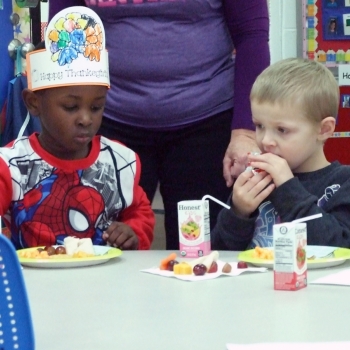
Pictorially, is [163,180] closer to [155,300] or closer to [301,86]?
Answer: [301,86]

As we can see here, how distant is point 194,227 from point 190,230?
0.5 inches

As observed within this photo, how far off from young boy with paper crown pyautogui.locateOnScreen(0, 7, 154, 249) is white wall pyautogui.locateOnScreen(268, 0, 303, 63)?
2771 mm

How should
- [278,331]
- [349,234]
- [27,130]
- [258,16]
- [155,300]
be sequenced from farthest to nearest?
[27,130] < [258,16] < [349,234] < [155,300] < [278,331]

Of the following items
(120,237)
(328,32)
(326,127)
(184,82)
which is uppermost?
(328,32)

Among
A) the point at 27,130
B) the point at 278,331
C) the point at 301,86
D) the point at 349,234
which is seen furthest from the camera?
the point at 27,130

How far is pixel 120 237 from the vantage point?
1.87 metres

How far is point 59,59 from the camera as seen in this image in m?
1.96

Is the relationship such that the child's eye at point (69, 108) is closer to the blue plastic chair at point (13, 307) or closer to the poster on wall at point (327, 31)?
the blue plastic chair at point (13, 307)

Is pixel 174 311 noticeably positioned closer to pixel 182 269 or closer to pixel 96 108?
pixel 182 269

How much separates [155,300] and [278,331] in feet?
0.88

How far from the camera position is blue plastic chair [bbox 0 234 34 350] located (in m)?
0.72

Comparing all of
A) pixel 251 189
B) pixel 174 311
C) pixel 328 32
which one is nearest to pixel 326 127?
pixel 251 189

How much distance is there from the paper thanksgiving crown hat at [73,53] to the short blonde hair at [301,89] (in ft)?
1.34

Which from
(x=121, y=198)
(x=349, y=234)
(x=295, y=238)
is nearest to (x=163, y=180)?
(x=121, y=198)
